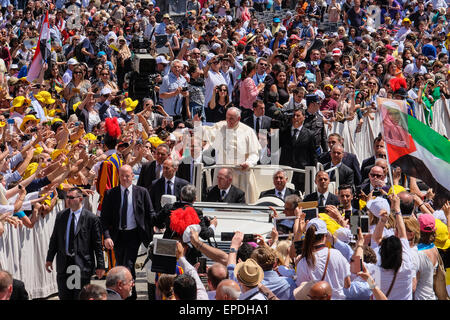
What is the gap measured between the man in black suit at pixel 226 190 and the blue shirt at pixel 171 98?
19.4 feet

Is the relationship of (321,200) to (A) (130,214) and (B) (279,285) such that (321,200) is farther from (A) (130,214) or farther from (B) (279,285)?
(B) (279,285)

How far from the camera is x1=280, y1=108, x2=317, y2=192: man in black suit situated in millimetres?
15891

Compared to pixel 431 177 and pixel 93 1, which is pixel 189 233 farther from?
pixel 93 1

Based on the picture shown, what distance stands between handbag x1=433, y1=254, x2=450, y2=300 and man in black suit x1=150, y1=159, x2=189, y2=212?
4005 mm

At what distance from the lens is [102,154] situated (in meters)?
14.0

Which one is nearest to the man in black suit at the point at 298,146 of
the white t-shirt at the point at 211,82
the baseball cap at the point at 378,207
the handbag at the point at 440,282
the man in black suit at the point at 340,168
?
the man in black suit at the point at 340,168

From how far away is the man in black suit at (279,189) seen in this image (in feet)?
42.4

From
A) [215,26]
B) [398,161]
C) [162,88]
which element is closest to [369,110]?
[162,88]

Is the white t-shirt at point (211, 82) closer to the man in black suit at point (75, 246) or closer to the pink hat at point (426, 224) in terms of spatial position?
the man in black suit at point (75, 246)

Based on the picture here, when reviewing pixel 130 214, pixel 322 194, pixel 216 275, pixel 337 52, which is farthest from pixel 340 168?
pixel 337 52

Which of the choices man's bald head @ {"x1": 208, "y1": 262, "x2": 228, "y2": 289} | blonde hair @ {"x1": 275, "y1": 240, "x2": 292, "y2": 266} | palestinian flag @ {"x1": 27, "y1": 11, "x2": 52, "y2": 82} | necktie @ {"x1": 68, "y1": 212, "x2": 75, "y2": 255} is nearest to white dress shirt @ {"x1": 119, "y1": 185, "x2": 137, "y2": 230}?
necktie @ {"x1": 68, "y1": 212, "x2": 75, "y2": 255}

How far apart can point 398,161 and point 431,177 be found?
43cm

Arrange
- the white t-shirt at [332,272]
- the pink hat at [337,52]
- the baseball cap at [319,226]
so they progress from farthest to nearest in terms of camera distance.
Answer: the pink hat at [337,52]
the baseball cap at [319,226]
the white t-shirt at [332,272]

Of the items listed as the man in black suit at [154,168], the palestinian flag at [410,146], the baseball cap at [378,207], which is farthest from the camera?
the man in black suit at [154,168]
